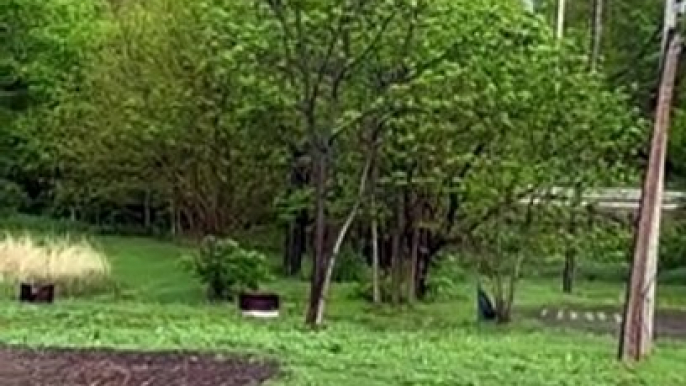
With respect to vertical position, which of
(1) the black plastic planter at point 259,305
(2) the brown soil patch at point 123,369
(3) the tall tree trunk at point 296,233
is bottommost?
(2) the brown soil patch at point 123,369

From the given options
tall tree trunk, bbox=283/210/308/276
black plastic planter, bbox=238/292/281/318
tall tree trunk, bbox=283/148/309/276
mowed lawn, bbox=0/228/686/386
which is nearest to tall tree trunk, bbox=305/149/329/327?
mowed lawn, bbox=0/228/686/386

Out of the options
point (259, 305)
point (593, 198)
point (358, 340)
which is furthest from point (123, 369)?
point (593, 198)

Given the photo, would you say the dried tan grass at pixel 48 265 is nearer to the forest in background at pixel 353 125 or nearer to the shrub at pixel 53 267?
the shrub at pixel 53 267

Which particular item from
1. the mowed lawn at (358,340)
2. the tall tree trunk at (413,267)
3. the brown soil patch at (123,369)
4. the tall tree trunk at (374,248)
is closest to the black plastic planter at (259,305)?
the mowed lawn at (358,340)

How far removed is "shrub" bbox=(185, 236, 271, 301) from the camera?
2181cm

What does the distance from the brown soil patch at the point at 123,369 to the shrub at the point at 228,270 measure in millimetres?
10337

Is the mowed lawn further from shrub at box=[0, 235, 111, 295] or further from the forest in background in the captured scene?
the forest in background

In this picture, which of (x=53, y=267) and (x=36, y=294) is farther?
(x=53, y=267)

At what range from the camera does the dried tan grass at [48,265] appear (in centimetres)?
2158

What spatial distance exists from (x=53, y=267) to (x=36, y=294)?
11.3 ft

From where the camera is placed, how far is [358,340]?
1337 centimetres

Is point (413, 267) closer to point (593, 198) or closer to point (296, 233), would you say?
point (593, 198)

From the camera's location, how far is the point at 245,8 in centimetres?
1880

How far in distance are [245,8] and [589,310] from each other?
27.8 ft
